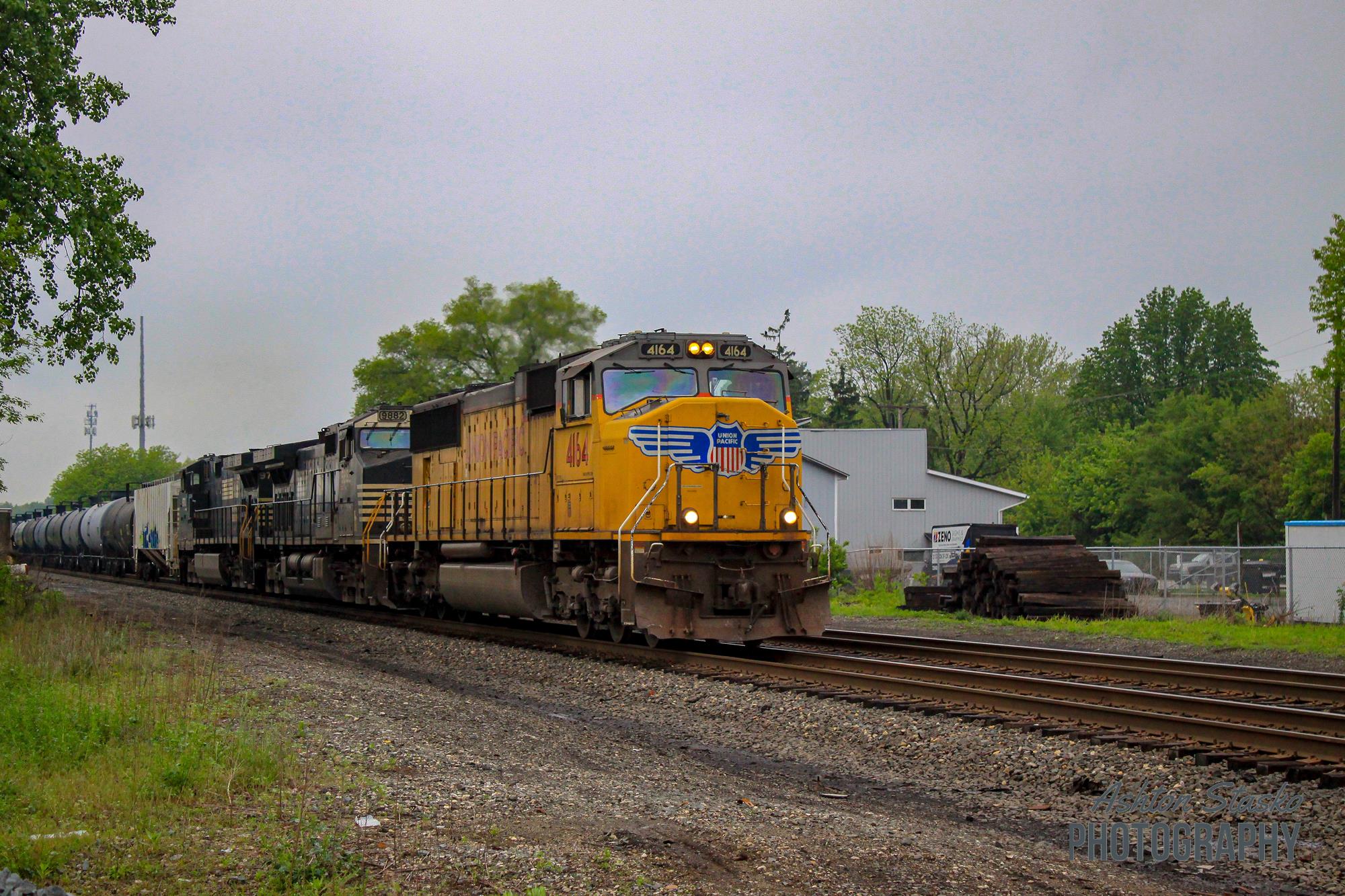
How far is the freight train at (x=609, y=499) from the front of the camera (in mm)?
14156

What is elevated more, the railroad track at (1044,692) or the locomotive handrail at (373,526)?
the locomotive handrail at (373,526)

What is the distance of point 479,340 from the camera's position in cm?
6712

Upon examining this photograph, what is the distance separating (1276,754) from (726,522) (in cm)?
722

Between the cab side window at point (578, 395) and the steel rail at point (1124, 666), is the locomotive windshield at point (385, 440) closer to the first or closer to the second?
the cab side window at point (578, 395)

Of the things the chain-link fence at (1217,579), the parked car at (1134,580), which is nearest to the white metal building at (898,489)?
the chain-link fence at (1217,579)

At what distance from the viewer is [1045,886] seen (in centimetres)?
562

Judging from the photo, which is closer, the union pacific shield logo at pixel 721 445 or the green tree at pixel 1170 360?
the union pacific shield logo at pixel 721 445

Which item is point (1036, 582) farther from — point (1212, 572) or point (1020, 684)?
point (1020, 684)

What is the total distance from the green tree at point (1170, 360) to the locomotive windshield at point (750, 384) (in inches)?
3045

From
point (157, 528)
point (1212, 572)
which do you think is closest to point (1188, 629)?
point (1212, 572)

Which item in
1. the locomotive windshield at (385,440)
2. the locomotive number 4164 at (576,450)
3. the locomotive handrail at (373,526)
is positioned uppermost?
the locomotive windshield at (385,440)

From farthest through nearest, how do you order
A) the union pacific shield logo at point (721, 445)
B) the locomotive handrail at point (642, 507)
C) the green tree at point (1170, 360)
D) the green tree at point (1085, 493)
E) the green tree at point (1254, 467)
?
the green tree at point (1170, 360) < the green tree at point (1085, 493) < the green tree at point (1254, 467) < the union pacific shield logo at point (721, 445) < the locomotive handrail at point (642, 507)

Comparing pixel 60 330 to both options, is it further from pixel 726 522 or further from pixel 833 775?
pixel 833 775

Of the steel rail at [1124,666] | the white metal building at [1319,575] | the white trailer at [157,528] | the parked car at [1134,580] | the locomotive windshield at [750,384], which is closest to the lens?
the steel rail at [1124,666]
